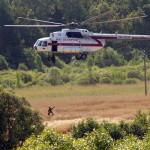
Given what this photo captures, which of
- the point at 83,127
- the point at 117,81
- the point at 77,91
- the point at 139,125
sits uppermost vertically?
the point at 139,125

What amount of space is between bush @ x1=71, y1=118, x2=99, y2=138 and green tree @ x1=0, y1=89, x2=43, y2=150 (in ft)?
14.5

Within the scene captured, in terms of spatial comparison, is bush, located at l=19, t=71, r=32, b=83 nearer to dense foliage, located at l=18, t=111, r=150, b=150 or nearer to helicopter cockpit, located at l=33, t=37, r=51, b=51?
helicopter cockpit, located at l=33, t=37, r=51, b=51

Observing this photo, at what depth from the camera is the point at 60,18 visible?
354 ft

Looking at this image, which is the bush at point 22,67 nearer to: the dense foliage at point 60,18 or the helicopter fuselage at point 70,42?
the dense foliage at point 60,18

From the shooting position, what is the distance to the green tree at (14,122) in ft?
138

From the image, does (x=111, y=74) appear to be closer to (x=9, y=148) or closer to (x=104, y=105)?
(x=104, y=105)

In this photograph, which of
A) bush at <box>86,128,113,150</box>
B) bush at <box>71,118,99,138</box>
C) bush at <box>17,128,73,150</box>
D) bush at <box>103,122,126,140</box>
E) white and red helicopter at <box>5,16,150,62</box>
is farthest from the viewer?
white and red helicopter at <box>5,16,150,62</box>

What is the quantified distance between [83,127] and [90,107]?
1210cm

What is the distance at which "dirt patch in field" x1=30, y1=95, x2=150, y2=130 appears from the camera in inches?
2126

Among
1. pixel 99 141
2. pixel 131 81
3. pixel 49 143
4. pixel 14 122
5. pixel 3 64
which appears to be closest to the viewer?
pixel 49 143

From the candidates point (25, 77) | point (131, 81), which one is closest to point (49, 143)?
point (131, 81)

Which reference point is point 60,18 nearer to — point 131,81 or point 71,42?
point 131,81

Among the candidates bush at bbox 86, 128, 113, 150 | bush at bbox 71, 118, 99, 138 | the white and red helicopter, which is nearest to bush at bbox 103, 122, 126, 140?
bush at bbox 71, 118, 99, 138

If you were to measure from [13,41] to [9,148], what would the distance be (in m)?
58.4
